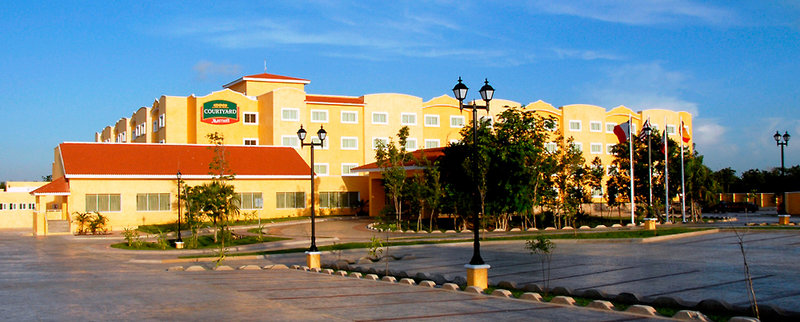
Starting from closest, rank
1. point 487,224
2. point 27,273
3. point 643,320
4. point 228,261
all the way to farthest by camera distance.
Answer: point 643,320
point 27,273
point 228,261
point 487,224

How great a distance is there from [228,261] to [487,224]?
17897 millimetres

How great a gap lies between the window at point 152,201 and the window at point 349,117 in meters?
18.7

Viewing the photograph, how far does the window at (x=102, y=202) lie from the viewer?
43.4 meters

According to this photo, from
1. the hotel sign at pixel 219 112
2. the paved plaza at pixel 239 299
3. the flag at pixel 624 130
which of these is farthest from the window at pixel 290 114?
the paved plaza at pixel 239 299

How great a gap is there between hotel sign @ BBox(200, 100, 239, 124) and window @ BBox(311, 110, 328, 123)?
21.4 ft

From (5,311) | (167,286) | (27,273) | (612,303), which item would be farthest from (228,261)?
(612,303)

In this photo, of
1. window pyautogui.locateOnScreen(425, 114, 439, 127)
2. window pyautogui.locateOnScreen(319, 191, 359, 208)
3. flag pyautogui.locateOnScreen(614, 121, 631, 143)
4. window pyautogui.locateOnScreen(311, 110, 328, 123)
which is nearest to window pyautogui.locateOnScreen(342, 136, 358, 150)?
window pyautogui.locateOnScreen(311, 110, 328, 123)

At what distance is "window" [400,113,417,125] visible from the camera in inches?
2447

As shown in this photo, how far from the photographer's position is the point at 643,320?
1021 cm

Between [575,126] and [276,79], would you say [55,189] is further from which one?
[575,126]

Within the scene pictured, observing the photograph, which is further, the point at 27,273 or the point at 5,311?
the point at 27,273

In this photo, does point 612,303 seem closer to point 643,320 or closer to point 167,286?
point 643,320

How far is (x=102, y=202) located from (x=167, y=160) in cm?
556

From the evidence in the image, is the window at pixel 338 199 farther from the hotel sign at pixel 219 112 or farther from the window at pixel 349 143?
the hotel sign at pixel 219 112
